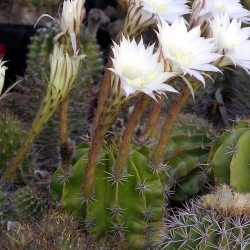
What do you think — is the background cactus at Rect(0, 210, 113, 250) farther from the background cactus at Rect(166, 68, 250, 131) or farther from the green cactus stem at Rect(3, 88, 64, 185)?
the background cactus at Rect(166, 68, 250, 131)

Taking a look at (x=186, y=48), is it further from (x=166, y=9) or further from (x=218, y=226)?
(x=218, y=226)

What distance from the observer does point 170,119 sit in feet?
3.31

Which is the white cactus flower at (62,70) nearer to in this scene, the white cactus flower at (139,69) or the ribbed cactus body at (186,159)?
the white cactus flower at (139,69)

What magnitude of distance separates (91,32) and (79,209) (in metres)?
0.92

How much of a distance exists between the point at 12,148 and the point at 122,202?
0.42 m

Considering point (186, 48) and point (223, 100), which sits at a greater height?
point (186, 48)

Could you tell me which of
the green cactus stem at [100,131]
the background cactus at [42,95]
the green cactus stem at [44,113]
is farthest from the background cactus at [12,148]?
the green cactus stem at [100,131]

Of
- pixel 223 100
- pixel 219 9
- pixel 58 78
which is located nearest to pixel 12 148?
pixel 58 78

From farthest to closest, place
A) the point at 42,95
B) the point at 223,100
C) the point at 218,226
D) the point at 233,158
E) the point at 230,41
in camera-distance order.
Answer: the point at 223,100, the point at 42,95, the point at 233,158, the point at 230,41, the point at 218,226

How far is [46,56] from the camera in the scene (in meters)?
1.76

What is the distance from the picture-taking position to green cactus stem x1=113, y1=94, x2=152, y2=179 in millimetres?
966

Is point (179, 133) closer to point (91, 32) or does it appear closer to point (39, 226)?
point (39, 226)

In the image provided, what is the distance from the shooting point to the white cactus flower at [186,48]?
90 centimetres

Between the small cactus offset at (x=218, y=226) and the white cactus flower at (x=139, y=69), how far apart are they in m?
0.22
